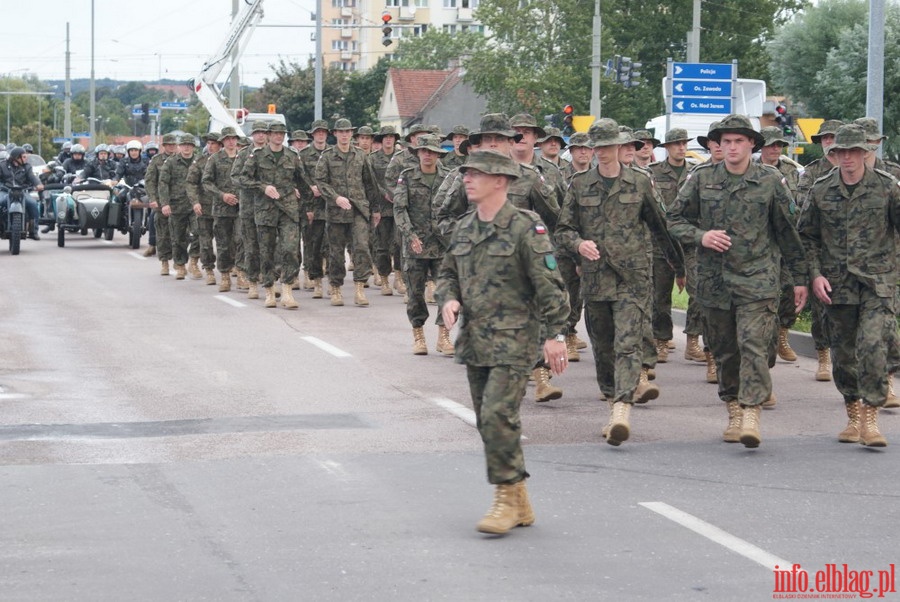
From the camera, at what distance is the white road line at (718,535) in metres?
6.91

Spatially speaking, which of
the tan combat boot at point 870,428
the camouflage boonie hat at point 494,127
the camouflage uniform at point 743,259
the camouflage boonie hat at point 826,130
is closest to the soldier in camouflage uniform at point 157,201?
the camouflage boonie hat at point 826,130

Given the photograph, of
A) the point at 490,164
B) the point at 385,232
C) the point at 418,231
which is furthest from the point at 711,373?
the point at 385,232

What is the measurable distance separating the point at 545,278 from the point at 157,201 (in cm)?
1685

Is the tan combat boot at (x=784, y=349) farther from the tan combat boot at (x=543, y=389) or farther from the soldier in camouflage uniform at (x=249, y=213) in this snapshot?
the soldier in camouflage uniform at (x=249, y=213)

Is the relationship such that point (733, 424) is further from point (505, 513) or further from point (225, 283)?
point (225, 283)

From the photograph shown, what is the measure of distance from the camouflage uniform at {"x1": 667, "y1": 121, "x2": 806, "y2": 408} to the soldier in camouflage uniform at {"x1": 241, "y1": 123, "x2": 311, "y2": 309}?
29.4 feet

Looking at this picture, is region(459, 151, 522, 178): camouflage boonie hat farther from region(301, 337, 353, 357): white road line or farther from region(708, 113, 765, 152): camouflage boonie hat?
region(301, 337, 353, 357): white road line

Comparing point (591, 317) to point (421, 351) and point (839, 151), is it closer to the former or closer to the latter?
point (839, 151)

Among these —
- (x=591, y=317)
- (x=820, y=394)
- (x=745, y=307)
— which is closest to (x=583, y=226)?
(x=591, y=317)

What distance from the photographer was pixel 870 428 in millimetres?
9930

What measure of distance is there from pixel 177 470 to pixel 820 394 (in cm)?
561

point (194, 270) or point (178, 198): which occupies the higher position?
point (178, 198)

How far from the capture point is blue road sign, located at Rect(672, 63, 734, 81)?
3259 cm

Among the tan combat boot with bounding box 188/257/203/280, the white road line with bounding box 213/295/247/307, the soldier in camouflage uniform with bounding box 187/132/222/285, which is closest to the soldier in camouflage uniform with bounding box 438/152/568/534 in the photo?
the white road line with bounding box 213/295/247/307
